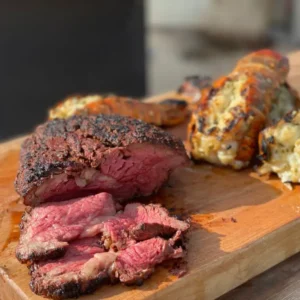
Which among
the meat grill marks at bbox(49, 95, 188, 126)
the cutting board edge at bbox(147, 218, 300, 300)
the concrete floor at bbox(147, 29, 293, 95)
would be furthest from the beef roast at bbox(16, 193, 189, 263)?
the concrete floor at bbox(147, 29, 293, 95)

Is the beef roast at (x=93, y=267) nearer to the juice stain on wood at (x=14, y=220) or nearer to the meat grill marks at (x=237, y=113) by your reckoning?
the juice stain on wood at (x=14, y=220)

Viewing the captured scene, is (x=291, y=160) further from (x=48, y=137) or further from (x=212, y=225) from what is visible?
(x=48, y=137)

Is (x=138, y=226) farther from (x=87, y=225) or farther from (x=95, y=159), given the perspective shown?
(x=95, y=159)

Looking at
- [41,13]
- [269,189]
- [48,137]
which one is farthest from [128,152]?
[41,13]

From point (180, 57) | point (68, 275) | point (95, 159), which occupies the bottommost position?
point (180, 57)

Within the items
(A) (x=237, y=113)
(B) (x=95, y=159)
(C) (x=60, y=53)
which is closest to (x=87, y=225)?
(B) (x=95, y=159)

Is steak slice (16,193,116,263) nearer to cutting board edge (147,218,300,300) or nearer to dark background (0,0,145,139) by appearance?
cutting board edge (147,218,300,300)
